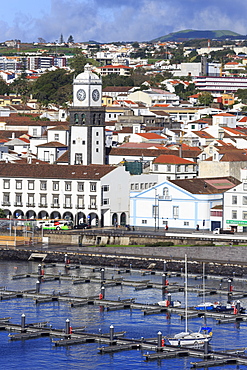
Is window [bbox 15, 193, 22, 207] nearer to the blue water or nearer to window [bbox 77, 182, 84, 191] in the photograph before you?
window [bbox 77, 182, 84, 191]

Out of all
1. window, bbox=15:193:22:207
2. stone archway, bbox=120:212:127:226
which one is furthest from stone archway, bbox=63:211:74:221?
window, bbox=15:193:22:207

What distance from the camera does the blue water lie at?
48.7m

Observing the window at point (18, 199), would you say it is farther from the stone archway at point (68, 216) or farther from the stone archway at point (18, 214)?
the stone archway at point (68, 216)

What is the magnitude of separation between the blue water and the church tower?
25.8m

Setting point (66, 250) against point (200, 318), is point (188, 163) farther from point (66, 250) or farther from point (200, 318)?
point (200, 318)

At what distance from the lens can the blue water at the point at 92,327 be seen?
48.7 m

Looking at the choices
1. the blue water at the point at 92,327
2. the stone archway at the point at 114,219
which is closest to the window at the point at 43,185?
the stone archway at the point at 114,219

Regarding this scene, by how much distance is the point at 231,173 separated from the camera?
298ft

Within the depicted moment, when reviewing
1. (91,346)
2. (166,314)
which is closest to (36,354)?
(91,346)

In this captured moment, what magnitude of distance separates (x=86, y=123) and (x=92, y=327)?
136 feet

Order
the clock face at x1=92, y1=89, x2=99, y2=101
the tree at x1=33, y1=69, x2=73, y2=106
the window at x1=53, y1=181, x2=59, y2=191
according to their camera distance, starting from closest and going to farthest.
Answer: the window at x1=53, y1=181, x2=59, y2=191
the clock face at x1=92, y1=89, x2=99, y2=101
the tree at x1=33, y1=69, x2=73, y2=106

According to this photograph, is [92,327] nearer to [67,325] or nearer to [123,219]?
[67,325]

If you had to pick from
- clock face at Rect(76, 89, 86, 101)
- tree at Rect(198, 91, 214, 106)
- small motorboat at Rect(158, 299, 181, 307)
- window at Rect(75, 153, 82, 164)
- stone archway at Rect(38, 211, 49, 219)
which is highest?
tree at Rect(198, 91, 214, 106)

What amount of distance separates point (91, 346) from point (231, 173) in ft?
137
